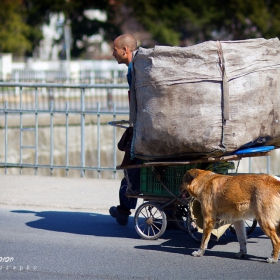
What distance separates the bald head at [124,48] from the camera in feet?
25.5

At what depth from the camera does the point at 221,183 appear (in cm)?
666

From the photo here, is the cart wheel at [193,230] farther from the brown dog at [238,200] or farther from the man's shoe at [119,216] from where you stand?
the man's shoe at [119,216]

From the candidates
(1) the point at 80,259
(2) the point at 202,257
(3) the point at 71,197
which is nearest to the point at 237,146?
(2) the point at 202,257

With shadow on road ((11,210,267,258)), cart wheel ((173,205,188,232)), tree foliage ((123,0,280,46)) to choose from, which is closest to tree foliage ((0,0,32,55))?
tree foliage ((123,0,280,46))

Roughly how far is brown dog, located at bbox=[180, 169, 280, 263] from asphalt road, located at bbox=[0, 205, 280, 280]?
27 centimetres

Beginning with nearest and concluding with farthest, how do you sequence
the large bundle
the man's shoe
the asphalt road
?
the asphalt road, the large bundle, the man's shoe

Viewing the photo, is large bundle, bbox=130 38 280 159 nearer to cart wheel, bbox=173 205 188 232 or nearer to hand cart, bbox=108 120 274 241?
hand cart, bbox=108 120 274 241

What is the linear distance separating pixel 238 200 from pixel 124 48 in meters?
2.39

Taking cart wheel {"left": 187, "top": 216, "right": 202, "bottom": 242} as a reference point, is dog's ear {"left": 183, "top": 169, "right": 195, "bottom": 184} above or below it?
above

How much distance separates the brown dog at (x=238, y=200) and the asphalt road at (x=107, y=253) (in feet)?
0.87

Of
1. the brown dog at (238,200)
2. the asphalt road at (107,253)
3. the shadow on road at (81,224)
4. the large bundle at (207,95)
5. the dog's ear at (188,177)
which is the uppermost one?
the large bundle at (207,95)

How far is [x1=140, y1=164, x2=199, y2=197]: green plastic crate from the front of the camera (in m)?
7.46

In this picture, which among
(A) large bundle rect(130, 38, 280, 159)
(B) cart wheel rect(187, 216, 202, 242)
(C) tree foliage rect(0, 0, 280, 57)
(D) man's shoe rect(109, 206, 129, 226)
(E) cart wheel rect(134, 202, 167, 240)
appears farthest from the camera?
(C) tree foliage rect(0, 0, 280, 57)

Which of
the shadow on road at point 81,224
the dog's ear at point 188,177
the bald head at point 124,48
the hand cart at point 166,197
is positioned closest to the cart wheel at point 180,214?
the hand cart at point 166,197
